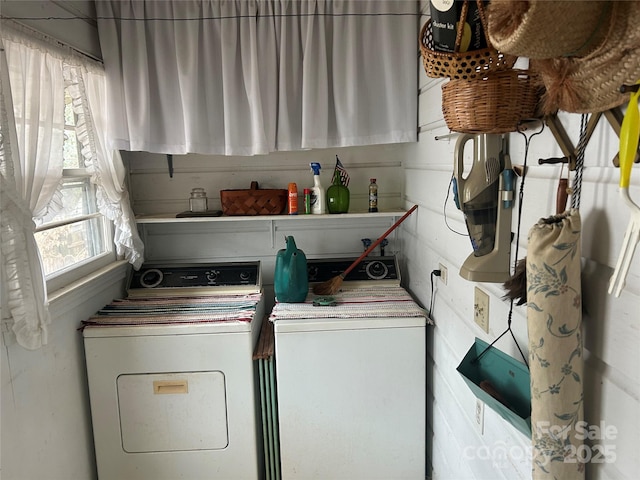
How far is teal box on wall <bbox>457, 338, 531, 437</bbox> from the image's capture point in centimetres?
105

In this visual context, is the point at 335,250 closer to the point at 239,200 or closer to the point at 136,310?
the point at 239,200

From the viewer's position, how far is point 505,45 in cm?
72

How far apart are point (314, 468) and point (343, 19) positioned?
7.03ft

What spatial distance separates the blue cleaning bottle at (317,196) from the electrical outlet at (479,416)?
1276 mm

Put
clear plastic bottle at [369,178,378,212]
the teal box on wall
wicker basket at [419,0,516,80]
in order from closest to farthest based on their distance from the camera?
wicker basket at [419,0,516,80] < the teal box on wall < clear plastic bottle at [369,178,378,212]

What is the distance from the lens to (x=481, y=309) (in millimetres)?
1401

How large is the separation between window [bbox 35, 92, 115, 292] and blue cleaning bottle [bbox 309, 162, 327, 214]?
1.07 m

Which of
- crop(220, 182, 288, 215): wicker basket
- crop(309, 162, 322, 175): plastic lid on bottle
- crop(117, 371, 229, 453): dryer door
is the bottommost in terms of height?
crop(117, 371, 229, 453): dryer door

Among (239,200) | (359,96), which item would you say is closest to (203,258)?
(239,200)

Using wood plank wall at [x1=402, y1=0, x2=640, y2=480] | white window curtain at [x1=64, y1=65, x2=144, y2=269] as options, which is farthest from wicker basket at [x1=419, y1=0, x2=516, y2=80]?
white window curtain at [x1=64, y1=65, x2=144, y2=269]

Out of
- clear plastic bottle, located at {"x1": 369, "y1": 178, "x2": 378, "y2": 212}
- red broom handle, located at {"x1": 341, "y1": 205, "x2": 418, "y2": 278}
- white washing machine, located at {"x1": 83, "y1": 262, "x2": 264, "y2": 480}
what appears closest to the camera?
white washing machine, located at {"x1": 83, "y1": 262, "x2": 264, "y2": 480}

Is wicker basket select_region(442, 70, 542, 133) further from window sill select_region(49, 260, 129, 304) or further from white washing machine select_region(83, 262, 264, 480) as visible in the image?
window sill select_region(49, 260, 129, 304)

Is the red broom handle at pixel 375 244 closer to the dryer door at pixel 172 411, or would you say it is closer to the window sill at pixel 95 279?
the dryer door at pixel 172 411

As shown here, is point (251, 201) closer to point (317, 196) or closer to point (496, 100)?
point (317, 196)
